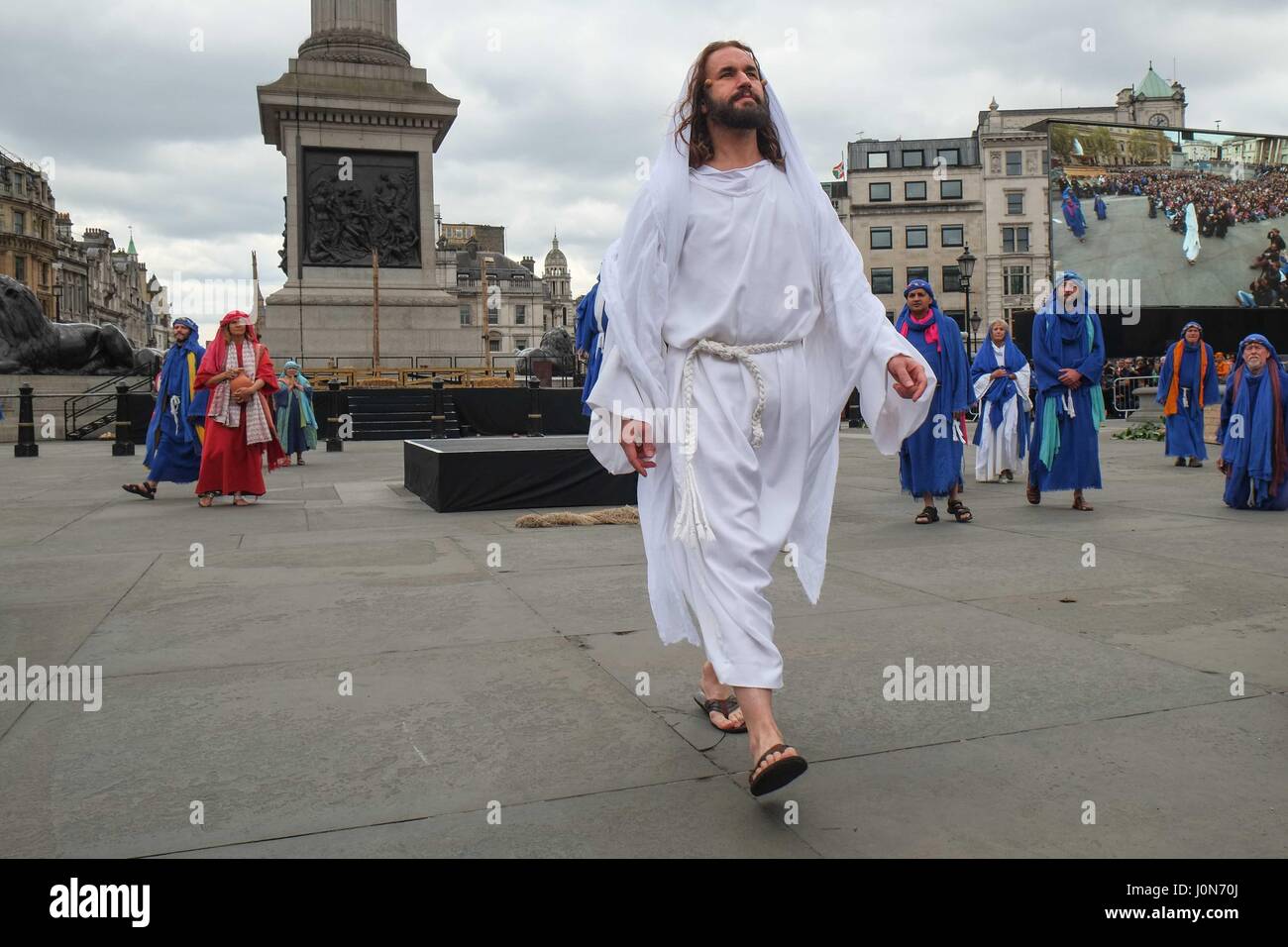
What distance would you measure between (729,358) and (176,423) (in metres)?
9.79

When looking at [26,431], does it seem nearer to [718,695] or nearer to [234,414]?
[234,414]

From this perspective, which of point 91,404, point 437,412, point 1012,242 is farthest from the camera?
point 1012,242

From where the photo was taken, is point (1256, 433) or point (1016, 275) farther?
point (1016, 275)

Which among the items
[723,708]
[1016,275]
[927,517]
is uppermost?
[1016,275]

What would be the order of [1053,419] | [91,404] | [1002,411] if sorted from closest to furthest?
1. [1053,419]
2. [1002,411]
3. [91,404]

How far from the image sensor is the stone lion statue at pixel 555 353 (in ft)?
115

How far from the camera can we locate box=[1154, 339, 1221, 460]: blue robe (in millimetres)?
14164

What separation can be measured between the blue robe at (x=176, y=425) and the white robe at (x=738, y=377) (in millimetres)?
9291

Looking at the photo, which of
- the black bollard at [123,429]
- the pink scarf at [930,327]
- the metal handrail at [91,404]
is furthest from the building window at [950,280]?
the pink scarf at [930,327]

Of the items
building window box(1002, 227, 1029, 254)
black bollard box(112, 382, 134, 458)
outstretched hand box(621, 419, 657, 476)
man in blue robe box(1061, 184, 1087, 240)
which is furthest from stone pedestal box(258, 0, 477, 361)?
building window box(1002, 227, 1029, 254)

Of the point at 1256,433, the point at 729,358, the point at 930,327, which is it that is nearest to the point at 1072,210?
the point at 1256,433

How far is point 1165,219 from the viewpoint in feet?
121

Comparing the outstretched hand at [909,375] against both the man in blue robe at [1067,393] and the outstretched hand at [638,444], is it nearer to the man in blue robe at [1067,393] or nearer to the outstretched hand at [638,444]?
the outstretched hand at [638,444]
